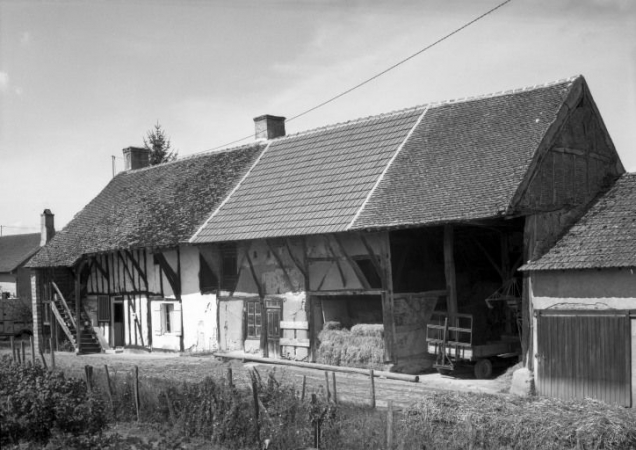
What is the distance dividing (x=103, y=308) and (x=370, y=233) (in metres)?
14.3

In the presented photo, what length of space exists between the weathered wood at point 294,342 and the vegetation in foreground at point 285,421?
7.79 m

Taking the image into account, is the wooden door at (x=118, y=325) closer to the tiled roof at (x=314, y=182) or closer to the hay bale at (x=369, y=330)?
the tiled roof at (x=314, y=182)

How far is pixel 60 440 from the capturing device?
1208 cm

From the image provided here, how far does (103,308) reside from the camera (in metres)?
30.4

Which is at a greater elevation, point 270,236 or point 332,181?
point 332,181

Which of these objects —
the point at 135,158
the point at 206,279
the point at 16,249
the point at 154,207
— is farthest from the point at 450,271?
the point at 16,249

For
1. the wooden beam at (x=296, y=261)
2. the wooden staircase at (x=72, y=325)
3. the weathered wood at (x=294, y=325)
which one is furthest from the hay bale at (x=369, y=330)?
the wooden staircase at (x=72, y=325)

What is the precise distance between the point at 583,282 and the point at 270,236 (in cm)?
967

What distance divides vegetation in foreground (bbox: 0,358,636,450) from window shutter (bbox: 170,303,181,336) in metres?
11.8

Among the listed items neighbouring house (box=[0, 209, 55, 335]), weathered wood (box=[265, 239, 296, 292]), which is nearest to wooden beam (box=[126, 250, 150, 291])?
neighbouring house (box=[0, 209, 55, 335])

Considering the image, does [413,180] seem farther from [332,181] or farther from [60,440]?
[60,440]

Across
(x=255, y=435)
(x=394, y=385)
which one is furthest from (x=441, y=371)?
(x=255, y=435)

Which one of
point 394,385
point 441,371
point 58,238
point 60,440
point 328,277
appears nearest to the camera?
point 60,440

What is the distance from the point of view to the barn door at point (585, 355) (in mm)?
15109
